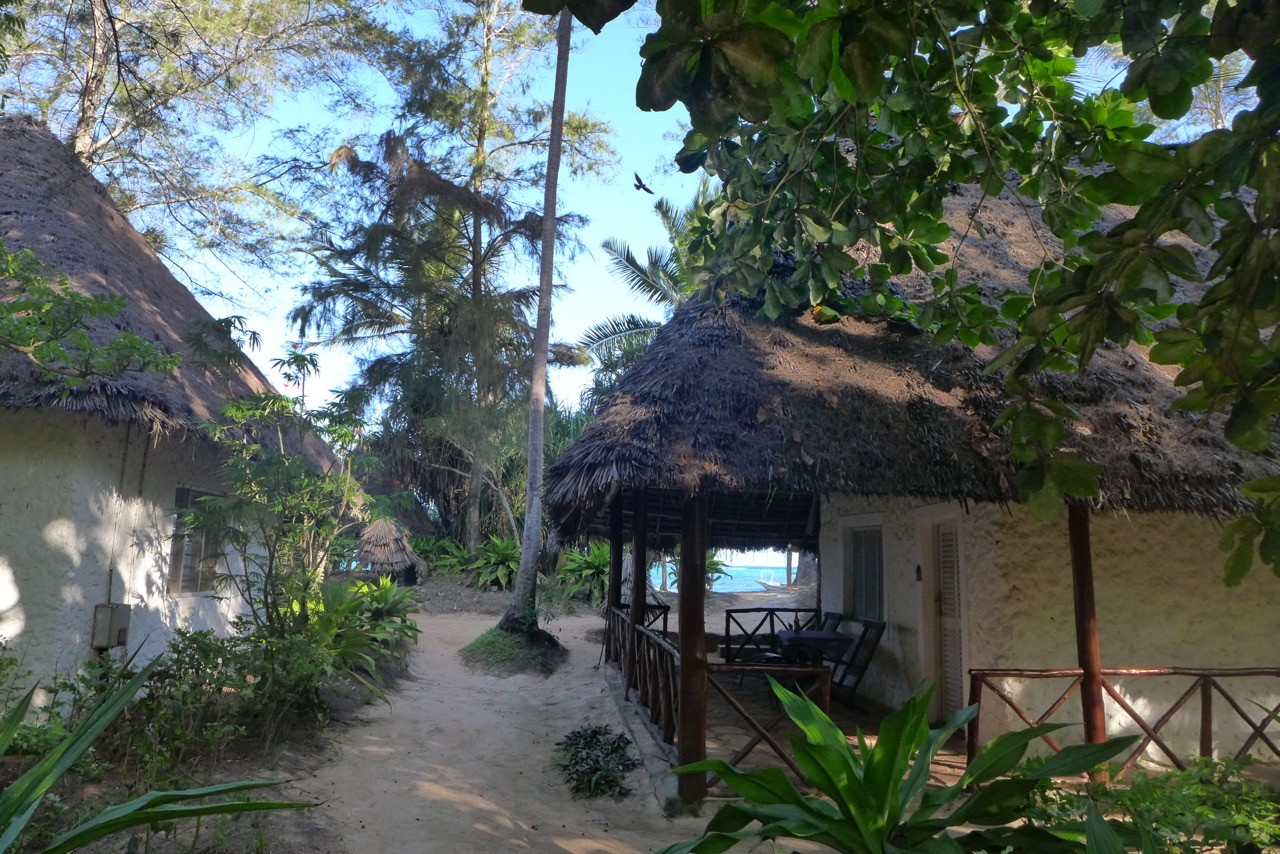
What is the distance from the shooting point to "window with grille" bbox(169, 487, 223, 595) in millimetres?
7816

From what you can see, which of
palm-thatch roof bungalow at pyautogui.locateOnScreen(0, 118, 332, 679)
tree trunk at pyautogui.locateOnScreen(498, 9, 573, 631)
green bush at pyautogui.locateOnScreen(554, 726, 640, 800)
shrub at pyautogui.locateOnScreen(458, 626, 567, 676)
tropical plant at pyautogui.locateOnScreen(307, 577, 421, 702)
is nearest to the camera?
green bush at pyautogui.locateOnScreen(554, 726, 640, 800)

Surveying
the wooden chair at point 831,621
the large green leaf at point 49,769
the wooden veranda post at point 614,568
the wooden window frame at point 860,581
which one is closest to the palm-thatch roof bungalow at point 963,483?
the wooden window frame at point 860,581

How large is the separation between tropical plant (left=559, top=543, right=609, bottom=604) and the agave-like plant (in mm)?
15907

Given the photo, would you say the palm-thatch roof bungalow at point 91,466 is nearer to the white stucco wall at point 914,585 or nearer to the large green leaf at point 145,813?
the large green leaf at point 145,813

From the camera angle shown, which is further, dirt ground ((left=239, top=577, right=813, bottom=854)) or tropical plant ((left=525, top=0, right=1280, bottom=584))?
dirt ground ((left=239, top=577, right=813, bottom=854))

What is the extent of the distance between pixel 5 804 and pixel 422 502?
64.0 feet

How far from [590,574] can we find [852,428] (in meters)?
13.6

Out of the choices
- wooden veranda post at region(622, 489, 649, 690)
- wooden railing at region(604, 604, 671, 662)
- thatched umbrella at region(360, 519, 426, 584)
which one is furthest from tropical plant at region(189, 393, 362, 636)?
thatched umbrella at region(360, 519, 426, 584)

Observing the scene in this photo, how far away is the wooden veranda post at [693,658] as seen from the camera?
5.18 meters

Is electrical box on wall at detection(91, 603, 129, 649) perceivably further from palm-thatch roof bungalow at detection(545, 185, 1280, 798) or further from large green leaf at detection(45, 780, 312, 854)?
large green leaf at detection(45, 780, 312, 854)

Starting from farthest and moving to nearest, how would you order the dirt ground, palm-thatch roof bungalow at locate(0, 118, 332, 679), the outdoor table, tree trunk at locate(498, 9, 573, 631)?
tree trunk at locate(498, 9, 573, 631) → the outdoor table → palm-thatch roof bungalow at locate(0, 118, 332, 679) → the dirt ground

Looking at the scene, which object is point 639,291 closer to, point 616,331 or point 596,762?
point 616,331

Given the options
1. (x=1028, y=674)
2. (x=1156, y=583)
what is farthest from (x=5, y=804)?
(x=1156, y=583)

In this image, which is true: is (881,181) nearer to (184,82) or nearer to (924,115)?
(924,115)
